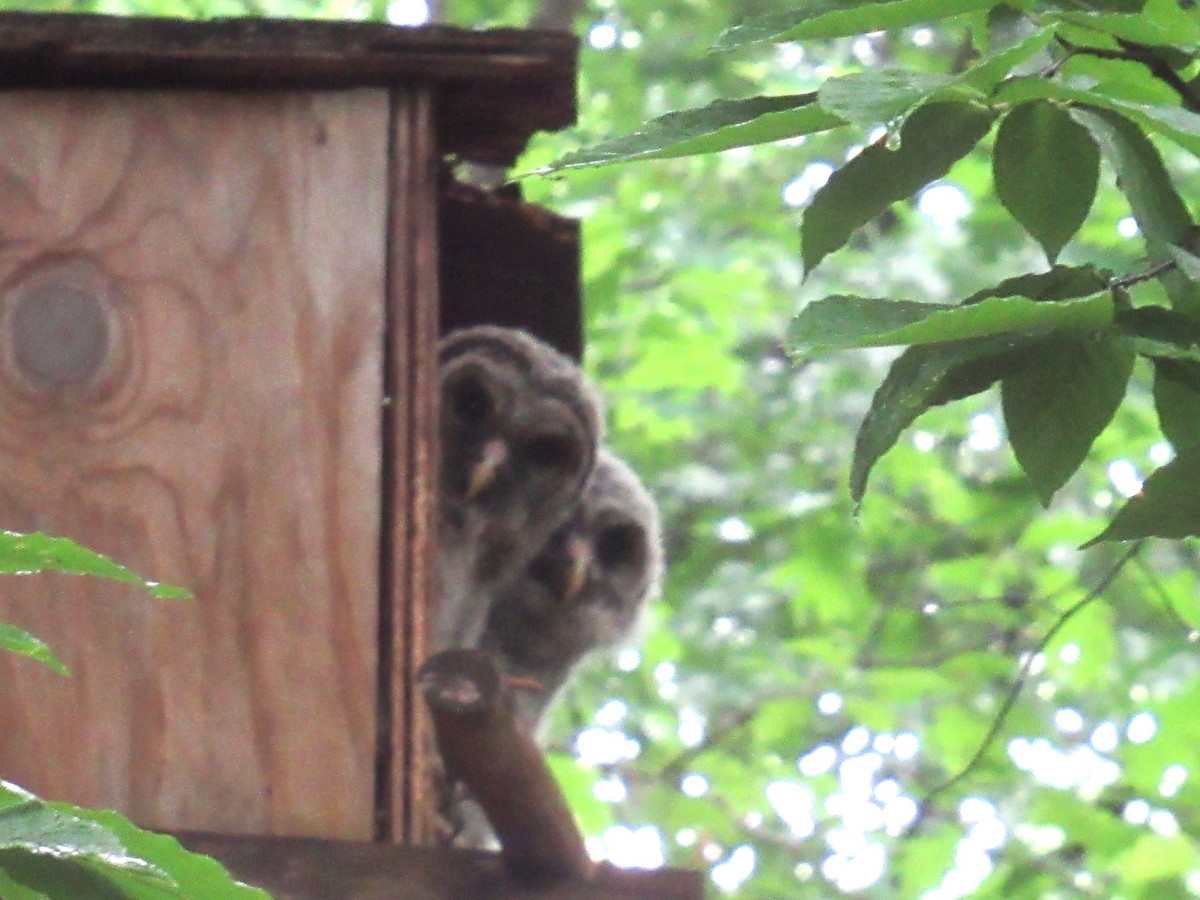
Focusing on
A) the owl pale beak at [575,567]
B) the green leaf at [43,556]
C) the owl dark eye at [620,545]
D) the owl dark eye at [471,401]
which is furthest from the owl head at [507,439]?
the green leaf at [43,556]

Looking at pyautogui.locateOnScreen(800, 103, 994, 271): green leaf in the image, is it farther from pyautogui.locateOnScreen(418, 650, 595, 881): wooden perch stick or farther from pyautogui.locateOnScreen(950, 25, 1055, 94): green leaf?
pyautogui.locateOnScreen(418, 650, 595, 881): wooden perch stick

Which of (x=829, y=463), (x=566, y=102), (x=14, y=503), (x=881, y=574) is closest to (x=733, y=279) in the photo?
(x=829, y=463)

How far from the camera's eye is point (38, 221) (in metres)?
2.31

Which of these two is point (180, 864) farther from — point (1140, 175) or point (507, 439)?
point (507, 439)

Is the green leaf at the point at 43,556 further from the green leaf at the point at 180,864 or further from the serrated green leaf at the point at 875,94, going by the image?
the serrated green leaf at the point at 875,94

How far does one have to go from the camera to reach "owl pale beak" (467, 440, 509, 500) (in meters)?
3.54

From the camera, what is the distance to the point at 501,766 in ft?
5.68

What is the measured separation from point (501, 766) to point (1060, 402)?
29.0 inches

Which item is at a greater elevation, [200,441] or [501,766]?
[200,441]

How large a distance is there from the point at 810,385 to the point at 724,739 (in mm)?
1333

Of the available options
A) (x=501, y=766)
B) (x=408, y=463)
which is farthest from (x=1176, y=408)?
(x=408, y=463)

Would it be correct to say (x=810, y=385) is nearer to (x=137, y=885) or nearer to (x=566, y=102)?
(x=566, y=102)

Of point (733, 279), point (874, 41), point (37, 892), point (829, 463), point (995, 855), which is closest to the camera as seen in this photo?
point (37, 892)

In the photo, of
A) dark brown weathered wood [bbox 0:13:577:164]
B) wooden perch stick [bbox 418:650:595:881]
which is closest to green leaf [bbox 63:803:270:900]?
wooden perch stick [bbox 418:650:595:881]
